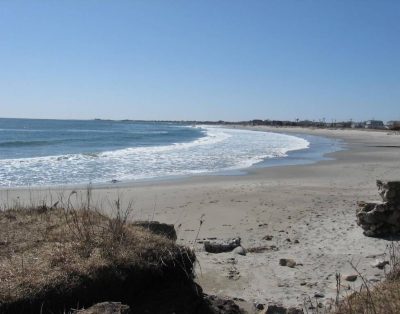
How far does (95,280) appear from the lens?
4121 millimetres

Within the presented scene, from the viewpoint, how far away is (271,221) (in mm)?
9695

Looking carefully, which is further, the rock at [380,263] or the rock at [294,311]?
the rock at [380,263]

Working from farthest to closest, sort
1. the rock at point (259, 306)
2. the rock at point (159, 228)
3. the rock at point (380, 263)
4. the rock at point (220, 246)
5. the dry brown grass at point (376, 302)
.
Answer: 1. the rock at point (220, 246)
2. the rock at point (380, 263)
3. the rock at point (159, 228)
4. the rock at point (259, 306)
5. the dry brown grass at point (376, 302)

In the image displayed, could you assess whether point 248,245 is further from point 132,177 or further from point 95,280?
point 132,177

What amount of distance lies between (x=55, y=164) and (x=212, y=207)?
13167mm

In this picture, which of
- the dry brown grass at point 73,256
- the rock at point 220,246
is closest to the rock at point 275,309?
the dry brown grass at point 73,256

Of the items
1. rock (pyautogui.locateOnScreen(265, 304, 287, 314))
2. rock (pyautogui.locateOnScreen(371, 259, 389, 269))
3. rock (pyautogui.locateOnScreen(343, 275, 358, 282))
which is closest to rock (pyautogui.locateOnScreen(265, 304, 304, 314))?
rock (pyautogui.locateOnScreen(265, 304, 287, 314))

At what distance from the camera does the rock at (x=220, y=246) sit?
7.25 metres

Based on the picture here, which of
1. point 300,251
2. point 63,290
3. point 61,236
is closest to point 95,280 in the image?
point 63,290

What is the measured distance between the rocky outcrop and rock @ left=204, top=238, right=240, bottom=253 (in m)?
2.39

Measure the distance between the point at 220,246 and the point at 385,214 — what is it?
9.73 ft

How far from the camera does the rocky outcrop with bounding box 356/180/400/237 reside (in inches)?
304

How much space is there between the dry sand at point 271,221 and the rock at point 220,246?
140mm

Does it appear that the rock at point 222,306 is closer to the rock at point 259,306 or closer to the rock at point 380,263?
the rock at point 259,306
